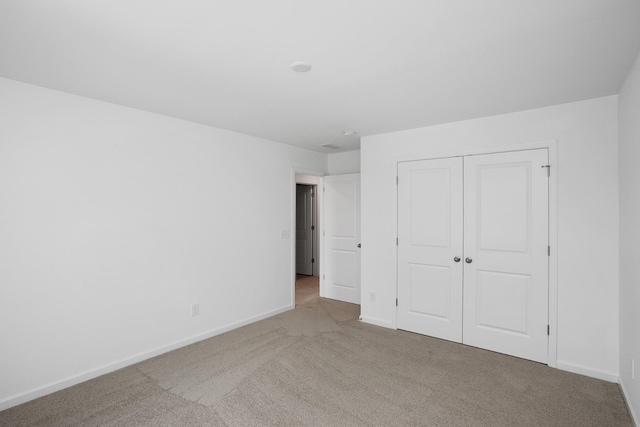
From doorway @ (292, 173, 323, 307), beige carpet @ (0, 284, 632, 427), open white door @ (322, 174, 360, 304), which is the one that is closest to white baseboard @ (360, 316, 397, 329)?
beige carpet @ (0, 284, 632, 427)

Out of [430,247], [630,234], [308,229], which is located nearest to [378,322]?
[430,247]

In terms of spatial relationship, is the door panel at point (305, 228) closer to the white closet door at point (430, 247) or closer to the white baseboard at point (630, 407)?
the white closet door at point (430, 247)

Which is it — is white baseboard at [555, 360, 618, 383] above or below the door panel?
below

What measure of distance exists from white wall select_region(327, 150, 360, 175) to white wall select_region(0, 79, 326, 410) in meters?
1.57

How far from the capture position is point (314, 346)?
11.4 feet

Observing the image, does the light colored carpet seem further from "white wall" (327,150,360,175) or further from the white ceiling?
the white ceiling

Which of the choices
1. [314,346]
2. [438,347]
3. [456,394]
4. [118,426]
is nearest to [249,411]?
[118,426]

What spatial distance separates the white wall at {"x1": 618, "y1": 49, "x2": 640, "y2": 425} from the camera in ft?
7.03

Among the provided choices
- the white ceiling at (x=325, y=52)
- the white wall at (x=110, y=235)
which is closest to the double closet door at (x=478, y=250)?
the white ceiling at (x=325, y=52)

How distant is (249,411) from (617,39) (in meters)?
3.33

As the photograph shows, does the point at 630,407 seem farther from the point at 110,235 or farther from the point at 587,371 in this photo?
the point at 110,235

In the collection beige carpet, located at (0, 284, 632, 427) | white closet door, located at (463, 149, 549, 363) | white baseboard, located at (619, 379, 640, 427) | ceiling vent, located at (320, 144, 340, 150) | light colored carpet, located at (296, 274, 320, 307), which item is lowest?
light colored carpet, located at (296, 274, 320, 307)

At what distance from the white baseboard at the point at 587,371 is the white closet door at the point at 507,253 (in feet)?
0.47

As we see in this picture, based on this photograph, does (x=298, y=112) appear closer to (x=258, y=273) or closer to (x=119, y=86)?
(x=119, y=86)
